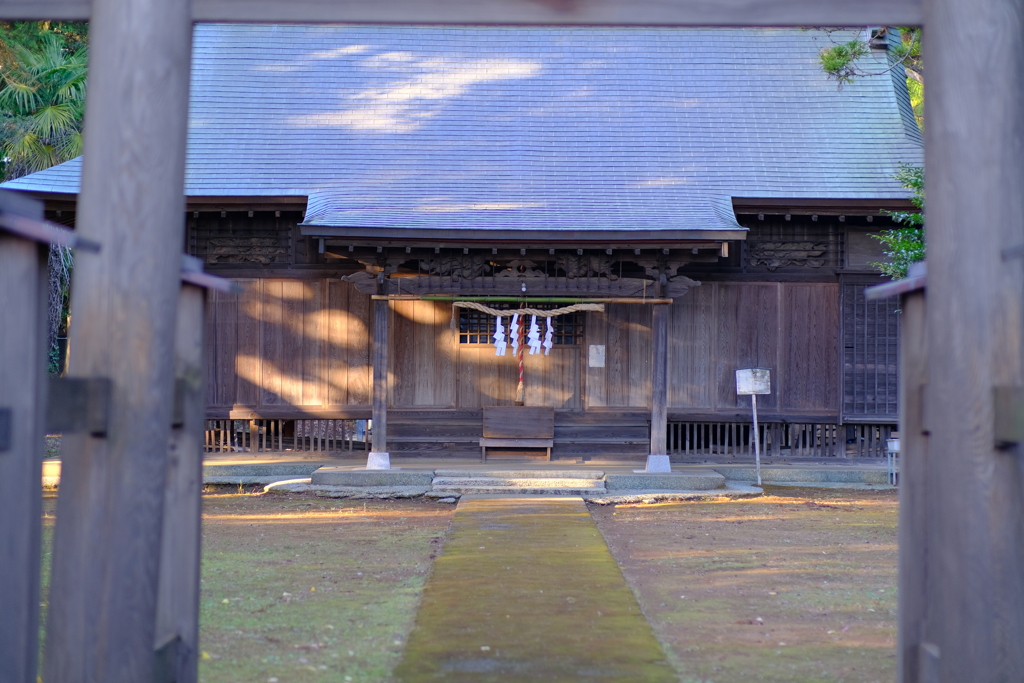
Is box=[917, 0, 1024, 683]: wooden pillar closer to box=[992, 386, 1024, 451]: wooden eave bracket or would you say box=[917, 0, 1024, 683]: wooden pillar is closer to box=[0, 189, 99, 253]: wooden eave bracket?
box=[992, 386, 1024, 451]: wooden eave bracket

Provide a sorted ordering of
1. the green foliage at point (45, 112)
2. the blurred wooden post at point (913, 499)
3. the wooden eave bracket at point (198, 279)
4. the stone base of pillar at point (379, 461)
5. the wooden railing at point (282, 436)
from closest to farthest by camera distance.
→ the wooden eave bracket at point (198, 279), the blurred wooden post at point (913, 499), the stone base of pillar at point (379, 461), the wooden railing at point (282, 436), the green foliage at point (45, 112)

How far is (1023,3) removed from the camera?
361 cm

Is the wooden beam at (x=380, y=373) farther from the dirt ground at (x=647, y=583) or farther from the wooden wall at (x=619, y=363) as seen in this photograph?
the wooden wall at (x=619, y=363)

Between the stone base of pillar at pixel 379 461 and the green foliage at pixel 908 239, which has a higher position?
the green foliage at pixel 908 239

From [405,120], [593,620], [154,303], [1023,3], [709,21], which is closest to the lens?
[154,303]

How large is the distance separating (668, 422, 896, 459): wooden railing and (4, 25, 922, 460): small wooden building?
0.15 feet

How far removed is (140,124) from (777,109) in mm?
14507

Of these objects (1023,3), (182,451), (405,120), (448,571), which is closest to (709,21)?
(1023,3)

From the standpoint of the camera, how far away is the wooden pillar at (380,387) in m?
13.0

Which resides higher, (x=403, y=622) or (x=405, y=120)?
(x=405, y=120)

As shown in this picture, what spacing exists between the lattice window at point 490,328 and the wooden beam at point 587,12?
10226 millimetres

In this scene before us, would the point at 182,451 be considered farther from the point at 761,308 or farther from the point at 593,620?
the point at 761,308

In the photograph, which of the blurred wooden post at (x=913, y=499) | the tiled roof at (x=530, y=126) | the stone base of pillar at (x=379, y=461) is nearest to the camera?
the blurred wooden post at (x=913, y=499)

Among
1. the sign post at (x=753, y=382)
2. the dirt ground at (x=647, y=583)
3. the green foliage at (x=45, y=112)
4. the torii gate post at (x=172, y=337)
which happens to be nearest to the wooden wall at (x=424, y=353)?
the dirt ground at (x=647, y=583)
